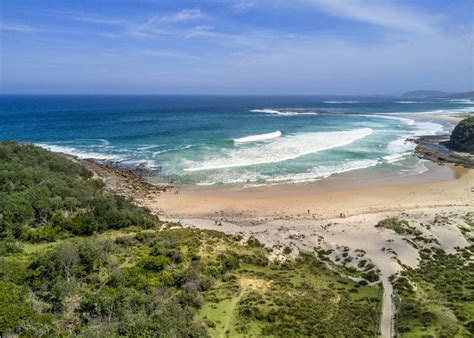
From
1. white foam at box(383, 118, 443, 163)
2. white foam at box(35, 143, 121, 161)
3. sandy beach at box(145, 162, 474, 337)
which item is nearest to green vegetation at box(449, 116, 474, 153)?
white foam at box(383, 118, 443, 163)

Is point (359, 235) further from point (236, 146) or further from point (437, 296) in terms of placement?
point (236, 146)

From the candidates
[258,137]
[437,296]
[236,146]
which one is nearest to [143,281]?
[437,296]

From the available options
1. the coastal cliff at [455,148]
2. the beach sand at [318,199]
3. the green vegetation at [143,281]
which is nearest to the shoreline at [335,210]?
the beach sand at [318,199]

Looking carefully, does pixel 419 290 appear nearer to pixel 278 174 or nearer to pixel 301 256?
pixel 301 256

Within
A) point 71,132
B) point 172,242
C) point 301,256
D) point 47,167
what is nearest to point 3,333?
point 172,242

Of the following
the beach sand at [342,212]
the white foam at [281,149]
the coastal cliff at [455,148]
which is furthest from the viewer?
the coastal cliff at [455,148]

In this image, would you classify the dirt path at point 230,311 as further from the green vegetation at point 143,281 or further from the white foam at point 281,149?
the white foam at point 281,149

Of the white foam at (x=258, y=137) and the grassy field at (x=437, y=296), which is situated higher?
the white foam at (x=258, y=137)

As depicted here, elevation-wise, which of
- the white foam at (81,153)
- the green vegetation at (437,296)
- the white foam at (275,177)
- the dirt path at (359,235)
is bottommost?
the green vegetation at (437,296)
